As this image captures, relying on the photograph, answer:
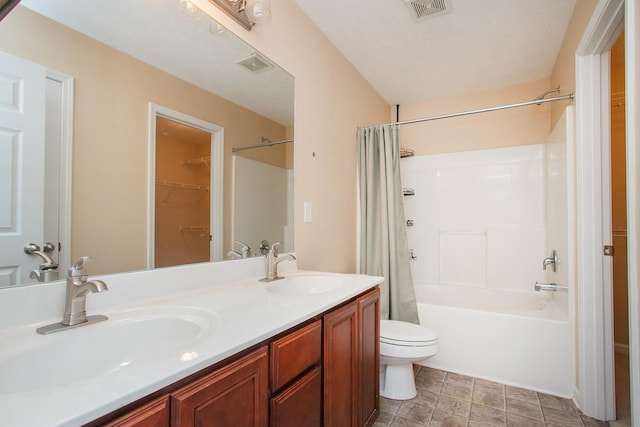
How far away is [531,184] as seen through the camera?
2.82 meters

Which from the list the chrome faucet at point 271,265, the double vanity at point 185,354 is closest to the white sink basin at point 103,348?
the double vanity at point 185,354

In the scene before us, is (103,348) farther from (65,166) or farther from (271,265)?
(271,265)

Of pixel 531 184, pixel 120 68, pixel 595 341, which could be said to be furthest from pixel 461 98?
pixel 120 68

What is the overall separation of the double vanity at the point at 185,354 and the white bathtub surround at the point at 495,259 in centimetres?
125

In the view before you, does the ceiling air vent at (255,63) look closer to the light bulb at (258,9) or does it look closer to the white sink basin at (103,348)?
the light bulb at (258,9)

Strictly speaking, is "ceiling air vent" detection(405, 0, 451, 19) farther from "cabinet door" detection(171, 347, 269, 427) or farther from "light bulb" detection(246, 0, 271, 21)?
"cabinet door" detection(171, 347, 269, 427)

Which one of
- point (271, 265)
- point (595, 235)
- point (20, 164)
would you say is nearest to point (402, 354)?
point (271, 265)

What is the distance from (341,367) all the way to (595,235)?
161cm

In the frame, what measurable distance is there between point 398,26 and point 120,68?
1778 millimetres

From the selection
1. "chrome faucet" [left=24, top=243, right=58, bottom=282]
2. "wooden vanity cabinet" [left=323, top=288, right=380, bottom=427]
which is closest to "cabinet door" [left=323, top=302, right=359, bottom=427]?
"wooden vanity cabinet" [left=323, top=288, right=380, bottom=427]

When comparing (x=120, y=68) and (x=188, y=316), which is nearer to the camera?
(x=188, y=316)

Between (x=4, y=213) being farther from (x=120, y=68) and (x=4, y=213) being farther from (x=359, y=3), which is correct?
(x=359, y=3)

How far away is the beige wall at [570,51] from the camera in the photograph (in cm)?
172

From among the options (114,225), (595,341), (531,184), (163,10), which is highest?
(163,10)
